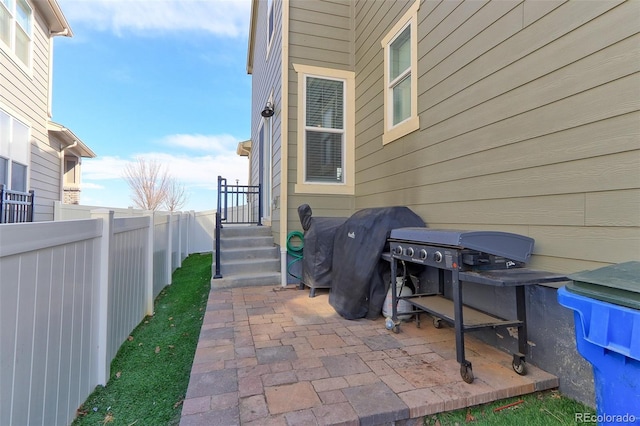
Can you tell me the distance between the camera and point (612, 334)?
112cm

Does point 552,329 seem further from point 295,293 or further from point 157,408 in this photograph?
point 295,293

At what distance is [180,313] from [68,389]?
2.05 m

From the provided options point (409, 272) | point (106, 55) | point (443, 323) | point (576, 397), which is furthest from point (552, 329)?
point (106, 55)

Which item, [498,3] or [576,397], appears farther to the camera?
[498,3]

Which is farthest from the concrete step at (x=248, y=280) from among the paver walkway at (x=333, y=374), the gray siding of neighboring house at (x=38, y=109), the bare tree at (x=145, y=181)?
the bare tree at (x=145, y=181)

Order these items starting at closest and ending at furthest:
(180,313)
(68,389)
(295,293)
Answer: (68,389), (180,313), (295,293)

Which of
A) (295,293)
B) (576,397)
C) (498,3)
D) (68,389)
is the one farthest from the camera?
(295,293)

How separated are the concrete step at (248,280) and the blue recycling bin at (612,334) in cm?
384

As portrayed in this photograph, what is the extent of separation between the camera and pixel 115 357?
2.50 metres

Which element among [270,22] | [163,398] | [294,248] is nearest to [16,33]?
[270,22]

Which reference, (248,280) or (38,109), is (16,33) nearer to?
(38,109)

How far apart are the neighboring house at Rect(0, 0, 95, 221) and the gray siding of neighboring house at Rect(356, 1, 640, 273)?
7.24m

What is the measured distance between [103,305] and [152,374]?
2.05 ft

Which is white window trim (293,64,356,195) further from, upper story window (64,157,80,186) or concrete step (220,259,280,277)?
upper story window (64,157,80,186)
